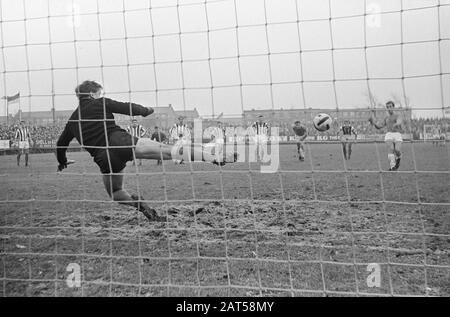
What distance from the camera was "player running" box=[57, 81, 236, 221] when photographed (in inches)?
145

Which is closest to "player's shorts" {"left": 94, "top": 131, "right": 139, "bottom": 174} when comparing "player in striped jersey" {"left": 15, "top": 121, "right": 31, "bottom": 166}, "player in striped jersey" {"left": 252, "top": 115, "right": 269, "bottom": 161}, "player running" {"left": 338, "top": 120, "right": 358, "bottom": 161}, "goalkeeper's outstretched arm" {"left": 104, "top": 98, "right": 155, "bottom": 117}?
"goalkeeper's outstretched arm" {"left": 104, "top": 98, "right": 155, "bottom": 117}

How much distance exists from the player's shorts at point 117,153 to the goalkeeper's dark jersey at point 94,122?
2.3 inches

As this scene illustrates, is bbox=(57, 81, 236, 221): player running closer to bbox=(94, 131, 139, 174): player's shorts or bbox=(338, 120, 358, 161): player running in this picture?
bbox=(94, 131, 139, 174): player's shorts

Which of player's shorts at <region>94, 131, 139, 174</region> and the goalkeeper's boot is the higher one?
player's shorts at <region>94, 131, 139, 174</region>

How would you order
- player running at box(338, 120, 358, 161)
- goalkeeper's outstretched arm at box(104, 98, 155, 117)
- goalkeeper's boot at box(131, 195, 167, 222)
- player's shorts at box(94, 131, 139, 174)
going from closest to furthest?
1. player running at box(338, 120, 358, 161)
2. goalkeeper's outstretched arm at box(104, 98, 155, 117)
3. player's shorts at box(94, 131, 139, 174)
4. goalkeeper's boot at box(131, 195, 167, 222)

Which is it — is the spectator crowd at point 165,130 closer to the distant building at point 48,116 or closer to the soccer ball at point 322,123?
the distant building at point 48,116

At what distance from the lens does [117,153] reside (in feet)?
12.9

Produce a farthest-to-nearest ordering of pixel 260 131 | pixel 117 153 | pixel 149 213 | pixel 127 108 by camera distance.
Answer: pixel 260 131
pixel 149 213
pixel 117 153
pixel 127 108

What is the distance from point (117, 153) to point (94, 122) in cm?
39

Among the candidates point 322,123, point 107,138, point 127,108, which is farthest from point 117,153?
point 322,123

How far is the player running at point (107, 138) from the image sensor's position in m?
3.68

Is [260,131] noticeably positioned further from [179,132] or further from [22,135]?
[22,135]
